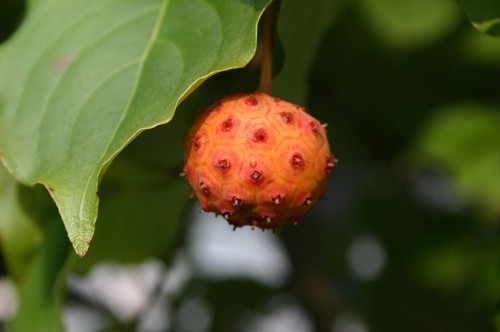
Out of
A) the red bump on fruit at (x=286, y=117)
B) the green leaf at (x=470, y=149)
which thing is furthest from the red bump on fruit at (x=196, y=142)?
the green leaf at (x=470, y=149)

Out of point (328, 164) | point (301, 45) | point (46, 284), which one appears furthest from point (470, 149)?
point (328, 164)

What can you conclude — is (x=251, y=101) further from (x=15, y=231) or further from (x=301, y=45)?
(x=15, y=231)

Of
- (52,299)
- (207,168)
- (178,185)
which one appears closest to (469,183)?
(178,185)

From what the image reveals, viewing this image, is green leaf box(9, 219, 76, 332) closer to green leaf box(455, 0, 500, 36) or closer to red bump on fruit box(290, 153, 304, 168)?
red bump on fruit box(290, 153, 304, 168)

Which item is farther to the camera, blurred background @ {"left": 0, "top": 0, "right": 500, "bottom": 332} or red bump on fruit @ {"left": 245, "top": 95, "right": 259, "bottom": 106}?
blurred background @ {"left": 0, "top": 0, "right": 500, "bottom": 332}

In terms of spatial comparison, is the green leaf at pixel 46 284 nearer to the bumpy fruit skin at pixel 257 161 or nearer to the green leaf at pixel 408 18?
the bumpy fruit skin at pixel 257 161

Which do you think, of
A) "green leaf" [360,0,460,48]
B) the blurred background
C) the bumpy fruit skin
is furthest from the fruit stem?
"green leaf" [360,0,460,48]

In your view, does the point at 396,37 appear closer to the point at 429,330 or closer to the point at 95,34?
the point at 429,330
